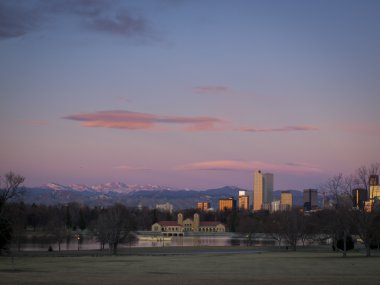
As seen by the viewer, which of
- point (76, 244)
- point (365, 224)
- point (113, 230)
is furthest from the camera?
point (76, 244)

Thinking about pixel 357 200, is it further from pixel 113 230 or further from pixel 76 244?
pixel 76 244

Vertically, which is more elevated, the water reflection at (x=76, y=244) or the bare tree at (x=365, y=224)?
the bare tree at (x=365, y=224)

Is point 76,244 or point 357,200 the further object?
point 76,244

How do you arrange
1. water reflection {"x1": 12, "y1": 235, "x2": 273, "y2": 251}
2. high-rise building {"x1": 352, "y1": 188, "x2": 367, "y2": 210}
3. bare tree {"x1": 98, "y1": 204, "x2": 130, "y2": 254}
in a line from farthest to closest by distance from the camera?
water reflection {"x1": 12, "y1": 235, "x2": 273, "y2": 251} < bare tree {"x1": 98, "y1": 204, "x2": 130, "y2": 254} < high-rise building {"x1": 352, "y1": 188, "x2": 367, "y2": 210}

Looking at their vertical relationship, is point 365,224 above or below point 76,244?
above

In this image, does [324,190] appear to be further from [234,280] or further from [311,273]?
[234,280]

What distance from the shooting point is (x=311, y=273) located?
1629 inches

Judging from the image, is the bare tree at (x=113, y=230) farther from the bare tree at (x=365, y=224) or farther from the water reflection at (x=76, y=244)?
the bare tree at (x=365, y=224)

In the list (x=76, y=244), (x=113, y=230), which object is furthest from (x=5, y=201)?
(x=76, y=244)

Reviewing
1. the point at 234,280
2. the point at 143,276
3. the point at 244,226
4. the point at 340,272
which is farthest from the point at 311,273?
the point at 244,226

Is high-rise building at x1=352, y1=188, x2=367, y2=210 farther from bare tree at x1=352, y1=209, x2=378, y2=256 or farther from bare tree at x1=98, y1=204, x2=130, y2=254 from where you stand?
bare tree at x1=98, y1=204, x2=130, y2=254

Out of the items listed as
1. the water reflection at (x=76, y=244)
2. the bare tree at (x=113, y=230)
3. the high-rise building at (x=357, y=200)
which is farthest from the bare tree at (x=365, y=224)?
the water reflection at (x=76, y=244)

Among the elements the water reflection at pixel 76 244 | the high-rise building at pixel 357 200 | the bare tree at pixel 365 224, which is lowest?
the water reflection at pixel 76 244

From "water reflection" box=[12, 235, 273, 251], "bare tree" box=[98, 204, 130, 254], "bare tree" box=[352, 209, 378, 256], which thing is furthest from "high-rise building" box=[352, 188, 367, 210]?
"water reflection" box=[12, 235, 273, 251]
